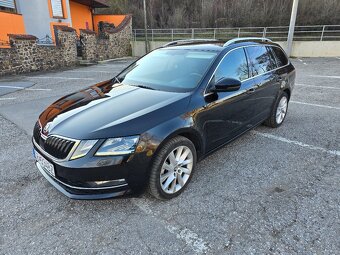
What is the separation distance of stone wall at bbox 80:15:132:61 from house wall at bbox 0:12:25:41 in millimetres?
3466

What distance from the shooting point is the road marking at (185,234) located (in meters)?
2.30

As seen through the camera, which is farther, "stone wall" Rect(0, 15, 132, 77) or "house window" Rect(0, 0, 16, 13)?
"house window" Rect(0, 0, 16, 13)

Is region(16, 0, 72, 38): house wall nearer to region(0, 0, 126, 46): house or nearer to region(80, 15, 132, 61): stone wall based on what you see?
region(0, 0, 126, 46): house

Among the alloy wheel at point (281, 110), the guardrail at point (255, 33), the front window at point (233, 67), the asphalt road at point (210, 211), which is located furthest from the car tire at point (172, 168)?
the guardrail at point (255, 33)

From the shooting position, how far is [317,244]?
2.32m

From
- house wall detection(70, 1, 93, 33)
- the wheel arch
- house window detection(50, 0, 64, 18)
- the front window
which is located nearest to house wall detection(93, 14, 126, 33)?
house wall detection(70, 1, 93, 33)

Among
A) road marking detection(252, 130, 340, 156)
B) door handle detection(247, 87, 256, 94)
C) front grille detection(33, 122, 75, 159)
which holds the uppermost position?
door handle detection(247, 87, 256, 94)

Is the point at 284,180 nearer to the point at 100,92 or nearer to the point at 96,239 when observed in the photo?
the point at 96,239

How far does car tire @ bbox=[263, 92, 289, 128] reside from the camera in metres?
4.77

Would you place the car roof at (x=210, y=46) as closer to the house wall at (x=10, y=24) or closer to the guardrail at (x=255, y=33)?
the house wall at (x=10, y=24)

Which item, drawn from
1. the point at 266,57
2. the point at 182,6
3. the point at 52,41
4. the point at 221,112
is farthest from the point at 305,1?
the point at 221,112

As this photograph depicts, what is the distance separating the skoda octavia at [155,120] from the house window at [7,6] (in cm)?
1267

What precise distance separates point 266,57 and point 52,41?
601 inches

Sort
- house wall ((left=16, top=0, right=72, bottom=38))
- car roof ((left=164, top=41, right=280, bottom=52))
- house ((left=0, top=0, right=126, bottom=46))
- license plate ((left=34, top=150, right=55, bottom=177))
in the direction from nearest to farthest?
license plate ((left=34, top=150, right=55, bottom=177))
car roof ((left=164, top=41, right=280, bottom=52))
house ((left=0, top=0, right=126, bottom=46))
house wall ((left=16, top=0, right=72, bottom=38))
